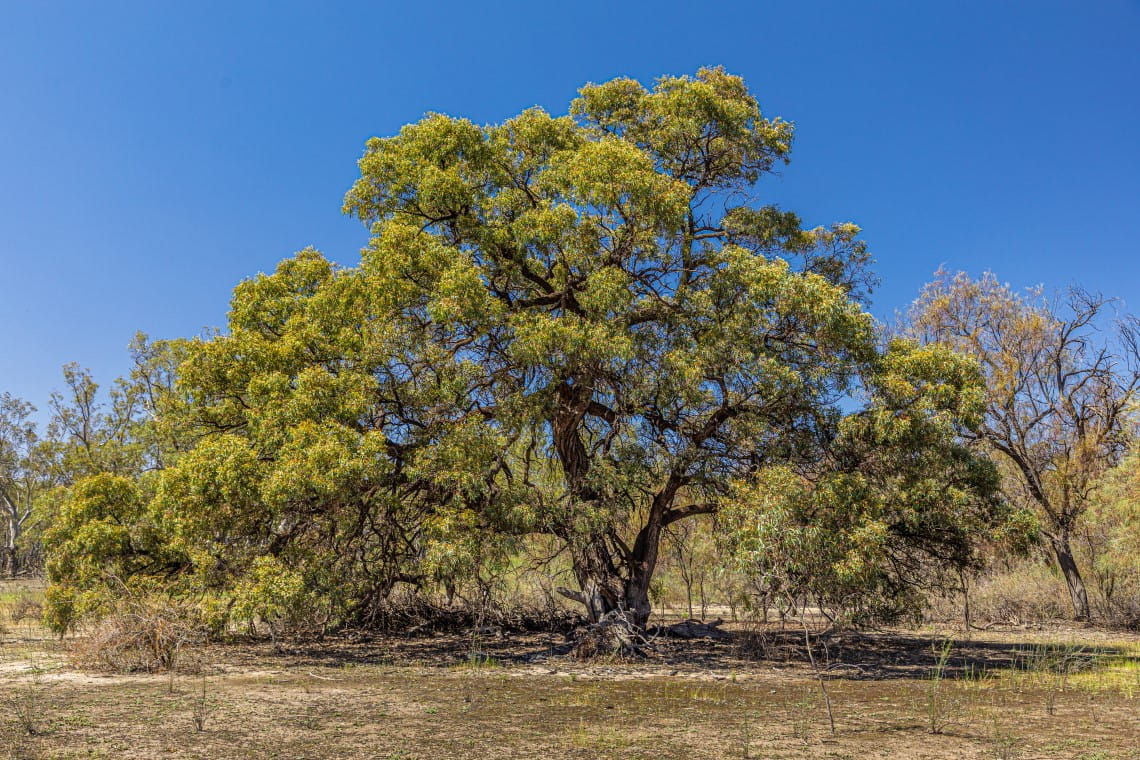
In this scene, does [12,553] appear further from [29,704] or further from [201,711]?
[201,711]

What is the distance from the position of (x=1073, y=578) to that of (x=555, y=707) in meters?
17.6

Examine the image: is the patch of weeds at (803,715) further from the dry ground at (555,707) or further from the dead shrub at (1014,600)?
the dead shrub at (1014,600)

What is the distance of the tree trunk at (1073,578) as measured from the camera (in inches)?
796

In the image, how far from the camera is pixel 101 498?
13.3m

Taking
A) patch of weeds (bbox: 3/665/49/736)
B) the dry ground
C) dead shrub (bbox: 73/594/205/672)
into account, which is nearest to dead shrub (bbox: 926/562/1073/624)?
the dry ground

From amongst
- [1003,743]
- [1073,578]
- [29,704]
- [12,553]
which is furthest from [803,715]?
[12,553]

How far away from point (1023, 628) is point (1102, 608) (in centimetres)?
219

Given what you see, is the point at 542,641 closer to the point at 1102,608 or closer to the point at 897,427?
the point at 897,427

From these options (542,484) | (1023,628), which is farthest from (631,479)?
→ (1023,628)

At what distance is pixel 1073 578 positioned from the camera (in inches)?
804

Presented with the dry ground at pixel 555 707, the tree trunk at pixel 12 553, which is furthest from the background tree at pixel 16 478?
the dry ground at pixel 555 707

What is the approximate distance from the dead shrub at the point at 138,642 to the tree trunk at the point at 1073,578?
20071 millimetres

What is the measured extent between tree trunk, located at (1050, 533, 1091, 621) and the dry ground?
664 cm

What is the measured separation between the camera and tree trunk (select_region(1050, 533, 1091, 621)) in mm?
20219
